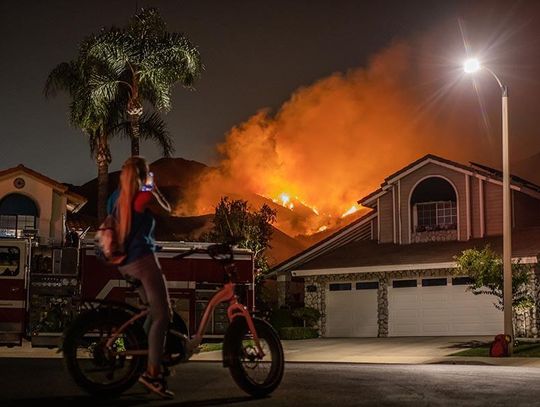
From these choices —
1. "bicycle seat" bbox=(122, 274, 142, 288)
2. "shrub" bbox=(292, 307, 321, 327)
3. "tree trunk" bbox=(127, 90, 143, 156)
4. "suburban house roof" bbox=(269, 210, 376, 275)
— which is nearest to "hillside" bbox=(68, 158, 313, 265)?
"tree trunk" bbox=(127, 90, 143, 156)

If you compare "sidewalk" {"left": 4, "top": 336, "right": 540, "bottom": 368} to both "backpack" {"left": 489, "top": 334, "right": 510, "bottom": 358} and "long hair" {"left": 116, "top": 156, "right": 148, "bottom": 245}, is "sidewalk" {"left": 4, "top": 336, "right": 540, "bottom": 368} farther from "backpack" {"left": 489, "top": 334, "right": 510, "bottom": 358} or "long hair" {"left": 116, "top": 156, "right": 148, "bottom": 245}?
"long hair" {"left": 116, "top": 156, "right": 148, "bottom": 245}

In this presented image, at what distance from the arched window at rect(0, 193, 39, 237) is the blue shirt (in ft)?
102

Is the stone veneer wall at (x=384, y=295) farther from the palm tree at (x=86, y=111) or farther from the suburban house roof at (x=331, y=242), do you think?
the palm tree at (x=86, y=111)

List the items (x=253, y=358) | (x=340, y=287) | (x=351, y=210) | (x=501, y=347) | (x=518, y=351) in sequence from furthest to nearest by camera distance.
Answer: (x=351, y=210) < (x=340, y=287) < (x=518, y=351) < (x=501, y=347) < (x=253, y=358)

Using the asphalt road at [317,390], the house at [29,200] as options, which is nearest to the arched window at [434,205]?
the house at [29,200]

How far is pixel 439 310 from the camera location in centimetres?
3422

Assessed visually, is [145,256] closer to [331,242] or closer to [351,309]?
[351,309]

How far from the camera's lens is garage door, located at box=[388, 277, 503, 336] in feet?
108

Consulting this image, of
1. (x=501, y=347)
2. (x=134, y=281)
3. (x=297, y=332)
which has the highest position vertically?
(x=134, y=281)

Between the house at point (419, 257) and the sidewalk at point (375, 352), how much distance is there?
5.36 feet

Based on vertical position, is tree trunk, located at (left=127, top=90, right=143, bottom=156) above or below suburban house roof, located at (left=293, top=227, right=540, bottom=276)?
above

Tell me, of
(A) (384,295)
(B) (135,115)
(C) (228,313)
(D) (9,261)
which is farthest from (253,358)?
(B) (135,115)

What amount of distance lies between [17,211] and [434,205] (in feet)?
54.9

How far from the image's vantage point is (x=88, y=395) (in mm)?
7805
